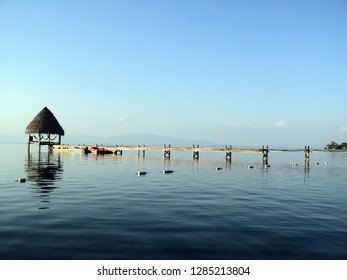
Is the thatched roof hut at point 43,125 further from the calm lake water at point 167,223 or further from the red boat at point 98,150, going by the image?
the calm lake water at point 167,223

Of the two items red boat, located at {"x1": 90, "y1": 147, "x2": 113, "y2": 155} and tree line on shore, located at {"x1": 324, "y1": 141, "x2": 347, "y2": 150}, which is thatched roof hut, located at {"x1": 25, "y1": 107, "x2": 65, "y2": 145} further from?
tree line on shore, located at {"x1": 324, "y1": 141, "x2": 347, "y2": 150}

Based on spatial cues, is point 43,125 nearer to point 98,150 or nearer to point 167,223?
point 98,150

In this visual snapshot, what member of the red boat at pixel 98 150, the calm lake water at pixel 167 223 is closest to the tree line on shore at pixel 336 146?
the red boat at pixel 98 150

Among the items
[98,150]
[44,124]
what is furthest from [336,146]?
[44,124]

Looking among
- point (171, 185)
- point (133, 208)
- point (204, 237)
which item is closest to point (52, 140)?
point (171, 185)

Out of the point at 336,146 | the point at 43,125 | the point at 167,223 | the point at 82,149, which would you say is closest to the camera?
the point at 167,223

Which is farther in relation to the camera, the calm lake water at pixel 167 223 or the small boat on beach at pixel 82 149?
the small boat on beach at pixel 82 149

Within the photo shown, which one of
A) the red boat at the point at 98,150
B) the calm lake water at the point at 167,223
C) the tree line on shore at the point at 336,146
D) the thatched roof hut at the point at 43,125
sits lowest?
the calm lake water at the point at 167,223

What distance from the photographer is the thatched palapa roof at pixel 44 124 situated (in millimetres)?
68750

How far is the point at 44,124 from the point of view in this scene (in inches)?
2717
